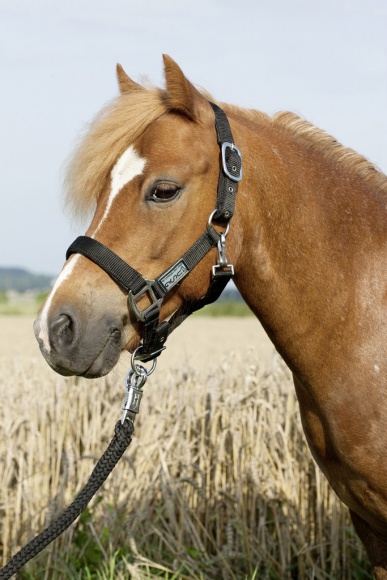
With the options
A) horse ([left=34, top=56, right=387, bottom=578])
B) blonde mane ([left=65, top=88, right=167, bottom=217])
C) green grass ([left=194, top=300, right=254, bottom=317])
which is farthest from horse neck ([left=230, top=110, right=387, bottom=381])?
green grass ([left=194, top=300, right=254, bottom=317])

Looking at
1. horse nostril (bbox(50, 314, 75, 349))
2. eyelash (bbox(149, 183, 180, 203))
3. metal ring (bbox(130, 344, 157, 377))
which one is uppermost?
eyelash (bbox(149, 183, 180, 203))

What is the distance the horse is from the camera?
291cm

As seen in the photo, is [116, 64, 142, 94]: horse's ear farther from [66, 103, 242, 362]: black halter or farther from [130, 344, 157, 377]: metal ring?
[130, 344, 157, 377]: metal ring

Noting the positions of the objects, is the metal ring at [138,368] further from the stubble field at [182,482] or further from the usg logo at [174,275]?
the stubble field at [182,482]

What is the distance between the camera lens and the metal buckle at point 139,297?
290 cm

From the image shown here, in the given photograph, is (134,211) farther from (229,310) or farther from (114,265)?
(229,310)

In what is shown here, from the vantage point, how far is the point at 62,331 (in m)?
2.82

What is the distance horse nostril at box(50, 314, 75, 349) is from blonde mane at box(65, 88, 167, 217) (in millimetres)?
626

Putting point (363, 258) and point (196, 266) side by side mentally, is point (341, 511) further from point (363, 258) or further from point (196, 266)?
point (196, 266)

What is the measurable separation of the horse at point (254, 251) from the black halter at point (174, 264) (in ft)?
0.05

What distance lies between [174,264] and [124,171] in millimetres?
445

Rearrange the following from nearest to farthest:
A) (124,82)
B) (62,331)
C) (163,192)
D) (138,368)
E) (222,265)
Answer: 1. (62,331)
2. (163,192)
3. (222,265)
4. (138,368)
5. (124,82)

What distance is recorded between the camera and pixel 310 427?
A: 3.39 meters

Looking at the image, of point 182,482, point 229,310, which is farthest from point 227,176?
point 229,310
